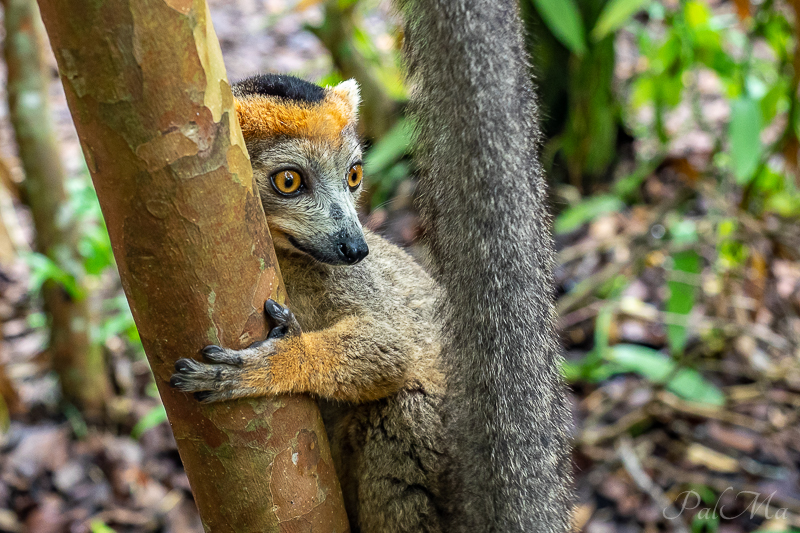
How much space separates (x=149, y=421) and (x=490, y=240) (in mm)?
3949

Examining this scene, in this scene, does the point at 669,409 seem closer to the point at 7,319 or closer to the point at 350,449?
the point at 350,449

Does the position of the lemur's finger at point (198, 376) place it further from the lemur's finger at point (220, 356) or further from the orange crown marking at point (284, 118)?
the orange crown marking at point (284, 118)

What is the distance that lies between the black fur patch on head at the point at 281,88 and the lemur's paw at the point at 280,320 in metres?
1.14

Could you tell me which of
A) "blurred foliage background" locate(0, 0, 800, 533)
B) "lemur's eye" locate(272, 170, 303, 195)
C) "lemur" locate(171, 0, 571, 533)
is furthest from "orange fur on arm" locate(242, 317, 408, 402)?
"blurred foliage background" locate(0, 0, 800, 533)

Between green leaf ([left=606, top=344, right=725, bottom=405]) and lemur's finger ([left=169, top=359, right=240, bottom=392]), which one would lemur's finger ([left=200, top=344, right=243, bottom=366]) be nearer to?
lemur's finger ([left=169, top=359, right=240, bottom=392])

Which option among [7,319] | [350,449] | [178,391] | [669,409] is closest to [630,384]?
[669,409]

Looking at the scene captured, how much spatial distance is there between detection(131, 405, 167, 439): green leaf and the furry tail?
134 inches

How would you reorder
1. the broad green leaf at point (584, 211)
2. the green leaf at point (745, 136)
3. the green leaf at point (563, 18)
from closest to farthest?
the green leaf at point (563, 18) < the green leaf at point (745, 136) < the broad green leaf at point (584, 211)

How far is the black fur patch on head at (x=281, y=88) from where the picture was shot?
296cm

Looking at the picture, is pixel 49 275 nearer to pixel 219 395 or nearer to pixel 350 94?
pixel 350 94

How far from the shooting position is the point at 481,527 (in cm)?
249

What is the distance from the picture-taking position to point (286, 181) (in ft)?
9.36

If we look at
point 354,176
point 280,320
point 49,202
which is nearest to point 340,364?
point 280,320


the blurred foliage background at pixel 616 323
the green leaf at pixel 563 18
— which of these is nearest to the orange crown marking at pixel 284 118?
the blurred foliage background at pixel 616 323
